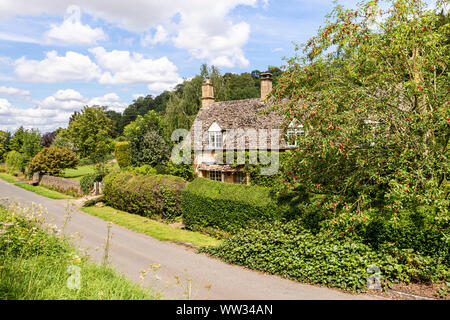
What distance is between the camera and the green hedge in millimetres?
14691

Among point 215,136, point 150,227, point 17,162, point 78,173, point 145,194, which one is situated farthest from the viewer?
point 17,162

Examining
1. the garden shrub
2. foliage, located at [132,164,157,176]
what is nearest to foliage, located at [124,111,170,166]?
foliage, located at [132,164,157,176]

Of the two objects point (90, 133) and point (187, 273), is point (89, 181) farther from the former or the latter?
point (90, 133)

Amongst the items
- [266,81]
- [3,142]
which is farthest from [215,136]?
[3,142]

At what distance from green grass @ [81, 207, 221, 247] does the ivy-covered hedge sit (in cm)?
65

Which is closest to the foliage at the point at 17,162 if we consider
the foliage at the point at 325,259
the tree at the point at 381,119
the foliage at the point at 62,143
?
the foliage at the point at 62,143

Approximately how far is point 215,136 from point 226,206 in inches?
595

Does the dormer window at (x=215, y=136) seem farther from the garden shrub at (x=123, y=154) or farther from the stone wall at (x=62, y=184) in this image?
the stone wall at (x=62, y=184)

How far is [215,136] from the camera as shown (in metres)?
30.6

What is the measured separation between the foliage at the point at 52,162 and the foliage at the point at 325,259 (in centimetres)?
3117

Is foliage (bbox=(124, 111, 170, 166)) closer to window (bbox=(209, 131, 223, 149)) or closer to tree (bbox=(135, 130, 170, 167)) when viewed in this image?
tree (bbox=(135, 130, 170, 167))

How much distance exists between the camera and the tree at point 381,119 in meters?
10.2

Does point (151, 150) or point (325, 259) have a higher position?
point (151, 150)

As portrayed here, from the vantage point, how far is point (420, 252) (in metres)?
10.2
